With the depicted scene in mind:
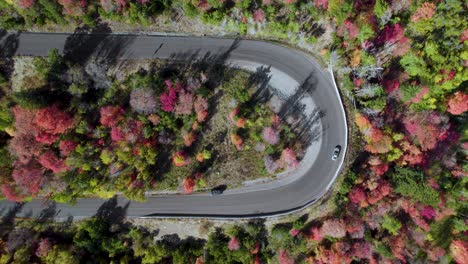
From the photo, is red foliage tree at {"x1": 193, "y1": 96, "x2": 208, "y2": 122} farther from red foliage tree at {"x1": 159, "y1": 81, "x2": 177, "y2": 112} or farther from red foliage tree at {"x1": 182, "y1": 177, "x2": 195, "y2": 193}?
red foliage tree at {"x1": 182, "y1": 177, "x2": 195, "y2": 193}

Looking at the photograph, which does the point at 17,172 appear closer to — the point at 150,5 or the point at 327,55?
the point at 150,5

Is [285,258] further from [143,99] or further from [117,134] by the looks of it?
[143,99]

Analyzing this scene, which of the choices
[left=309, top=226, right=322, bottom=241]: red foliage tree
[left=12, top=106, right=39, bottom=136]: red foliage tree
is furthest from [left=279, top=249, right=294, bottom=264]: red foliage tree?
[left=12, top=106, right=39, bottom=136]: red foliage tree

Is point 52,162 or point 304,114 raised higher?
point 52,162

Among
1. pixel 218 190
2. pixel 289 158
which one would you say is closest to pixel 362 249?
pixel 289 158

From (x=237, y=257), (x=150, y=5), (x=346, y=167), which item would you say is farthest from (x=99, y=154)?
(x=346, y=167)

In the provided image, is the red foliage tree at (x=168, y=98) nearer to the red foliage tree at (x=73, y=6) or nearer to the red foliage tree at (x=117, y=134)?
the red foliage tree at (x=117, y=134)

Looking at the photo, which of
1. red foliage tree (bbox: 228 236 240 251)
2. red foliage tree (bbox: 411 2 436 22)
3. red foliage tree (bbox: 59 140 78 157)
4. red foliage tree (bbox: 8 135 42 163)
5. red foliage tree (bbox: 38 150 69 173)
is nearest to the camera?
red foliage tree (bbox: 8 135 42 163)
